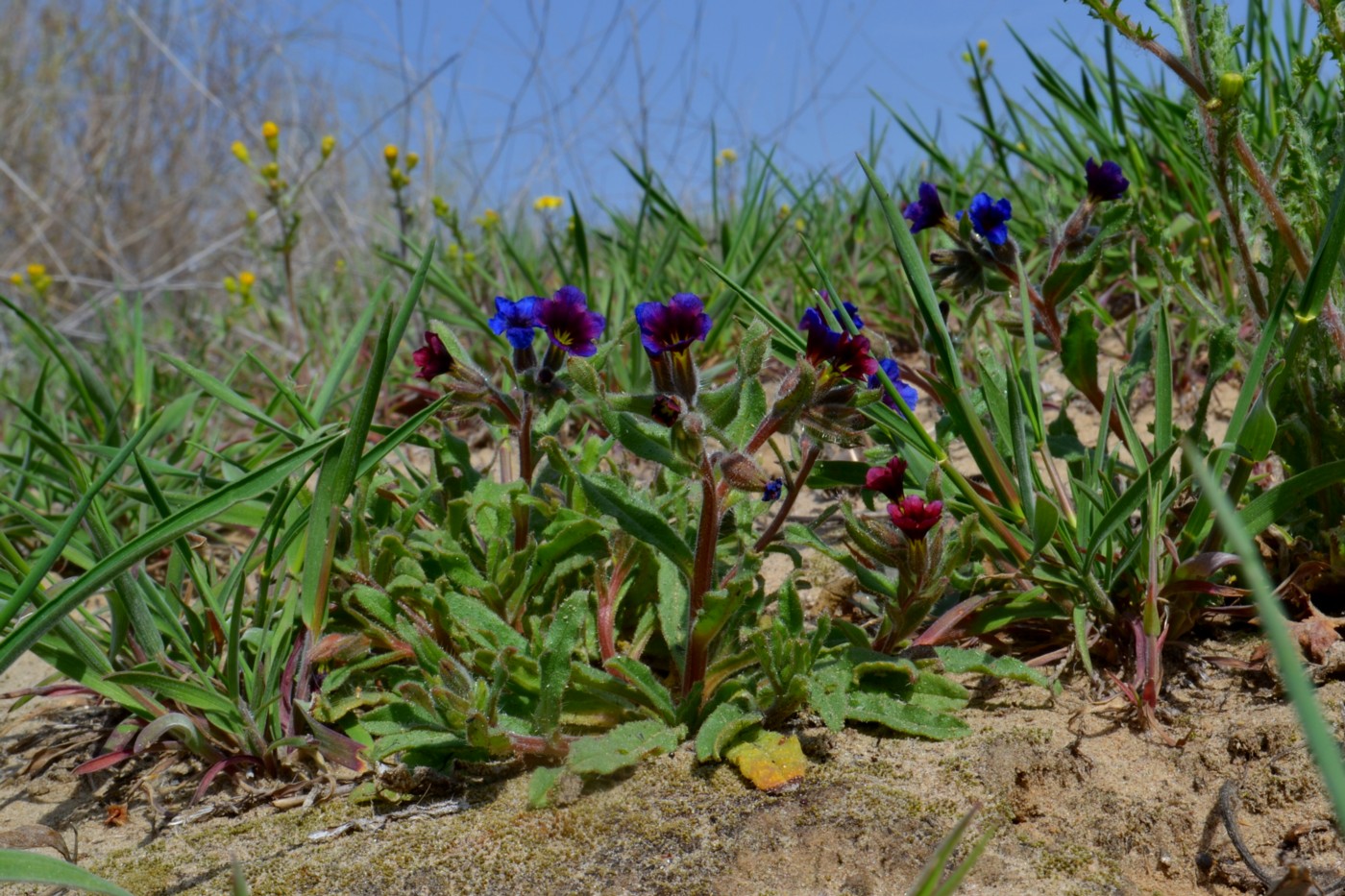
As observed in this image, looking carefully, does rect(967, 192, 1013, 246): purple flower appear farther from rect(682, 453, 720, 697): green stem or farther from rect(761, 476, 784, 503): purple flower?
rect(682, 453, 720, 697): green stem

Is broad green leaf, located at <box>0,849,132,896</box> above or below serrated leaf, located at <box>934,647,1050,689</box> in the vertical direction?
below

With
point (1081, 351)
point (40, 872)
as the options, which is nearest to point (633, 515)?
point (40, 872)

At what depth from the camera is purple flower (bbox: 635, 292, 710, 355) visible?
1529 millimetres

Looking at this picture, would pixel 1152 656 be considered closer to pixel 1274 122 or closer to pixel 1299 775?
pixel 1299 775

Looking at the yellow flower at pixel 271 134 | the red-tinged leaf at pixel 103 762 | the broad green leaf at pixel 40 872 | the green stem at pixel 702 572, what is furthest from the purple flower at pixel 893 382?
the yellow flower at pixel 271 134

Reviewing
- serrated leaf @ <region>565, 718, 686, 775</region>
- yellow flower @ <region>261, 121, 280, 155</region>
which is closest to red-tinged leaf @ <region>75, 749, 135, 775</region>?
serrated leaf @ <region>565, 718, 686, 775</region>

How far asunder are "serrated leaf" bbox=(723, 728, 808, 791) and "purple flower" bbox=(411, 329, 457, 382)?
33.4 inches

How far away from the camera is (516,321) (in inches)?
75.9

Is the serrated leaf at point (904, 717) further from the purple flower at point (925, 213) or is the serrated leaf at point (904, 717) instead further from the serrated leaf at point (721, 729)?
the purple flower at point (925, 213)

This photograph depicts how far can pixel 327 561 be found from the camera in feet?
5.89

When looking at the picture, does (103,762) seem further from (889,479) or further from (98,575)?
(889,479)

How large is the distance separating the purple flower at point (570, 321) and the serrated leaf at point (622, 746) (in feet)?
2.15

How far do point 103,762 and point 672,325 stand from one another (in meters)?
1.19

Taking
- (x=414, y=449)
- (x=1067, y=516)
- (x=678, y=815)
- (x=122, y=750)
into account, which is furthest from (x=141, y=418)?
(x=1067, y=516)
